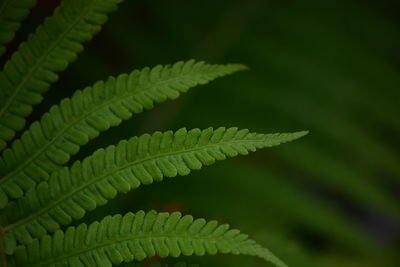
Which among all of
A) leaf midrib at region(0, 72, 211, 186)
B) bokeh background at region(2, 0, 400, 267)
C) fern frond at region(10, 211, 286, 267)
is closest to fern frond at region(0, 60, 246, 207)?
leaf midrib at region(0, 72, 211, 186)

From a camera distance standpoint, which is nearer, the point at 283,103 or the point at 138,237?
the point at 138,237

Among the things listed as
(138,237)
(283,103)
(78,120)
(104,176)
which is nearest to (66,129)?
(78,120)

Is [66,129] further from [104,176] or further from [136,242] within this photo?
[136,242]

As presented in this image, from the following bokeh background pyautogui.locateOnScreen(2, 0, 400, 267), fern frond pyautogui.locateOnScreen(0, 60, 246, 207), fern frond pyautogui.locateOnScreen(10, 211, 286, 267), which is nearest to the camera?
fern frond pyautogui.locateOnScreen(10, 211, 286, 267)

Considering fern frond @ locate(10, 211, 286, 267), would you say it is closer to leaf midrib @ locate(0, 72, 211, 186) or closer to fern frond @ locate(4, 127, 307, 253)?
fern frond @ locate(4, 127, 307, 253)

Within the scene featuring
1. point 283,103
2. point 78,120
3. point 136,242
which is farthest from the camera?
point 283,103

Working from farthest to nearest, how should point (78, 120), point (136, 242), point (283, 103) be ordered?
point (283, 103) < point (78, 120) < point (136, 242)

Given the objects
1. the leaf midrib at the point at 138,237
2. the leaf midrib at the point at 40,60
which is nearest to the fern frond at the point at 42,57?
the leaf midrib at the point at 40,60
